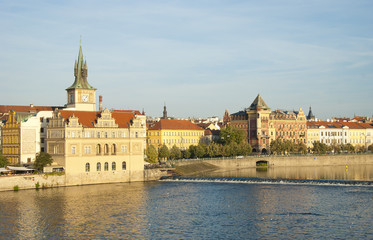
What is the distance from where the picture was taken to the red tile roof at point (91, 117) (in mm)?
92438

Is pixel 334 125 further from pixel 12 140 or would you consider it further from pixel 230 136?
pixel 12 140

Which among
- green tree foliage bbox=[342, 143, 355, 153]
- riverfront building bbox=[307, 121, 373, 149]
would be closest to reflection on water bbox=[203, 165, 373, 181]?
green tree foliage bbox=[342, 143, 355, 153]

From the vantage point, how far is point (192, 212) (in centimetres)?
6175

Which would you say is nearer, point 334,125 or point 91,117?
point 91,117

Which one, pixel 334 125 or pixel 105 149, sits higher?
pixel 334 125

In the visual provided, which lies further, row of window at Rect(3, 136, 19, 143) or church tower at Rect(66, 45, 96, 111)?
church tower at Rect(66, 45, 96, 111)

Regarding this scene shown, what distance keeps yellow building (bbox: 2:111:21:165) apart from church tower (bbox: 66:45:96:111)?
1381cm

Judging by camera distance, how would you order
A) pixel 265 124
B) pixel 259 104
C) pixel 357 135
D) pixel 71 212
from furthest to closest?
pixel 357 135, pixel 265 124, pixel 259 104, pixel 71 212

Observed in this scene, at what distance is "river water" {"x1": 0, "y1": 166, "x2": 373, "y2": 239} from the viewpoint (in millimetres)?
51312

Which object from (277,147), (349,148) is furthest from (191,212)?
(349,148)

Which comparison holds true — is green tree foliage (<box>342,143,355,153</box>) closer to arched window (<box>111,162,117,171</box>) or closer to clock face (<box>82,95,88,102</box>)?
clock face (<box>82,95,88,102</box>)

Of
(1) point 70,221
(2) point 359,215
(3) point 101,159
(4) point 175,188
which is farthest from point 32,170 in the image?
(2) point 359,215

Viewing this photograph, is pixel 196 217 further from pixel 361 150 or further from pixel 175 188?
pixel 361 150

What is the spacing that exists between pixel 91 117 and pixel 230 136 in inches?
2449
